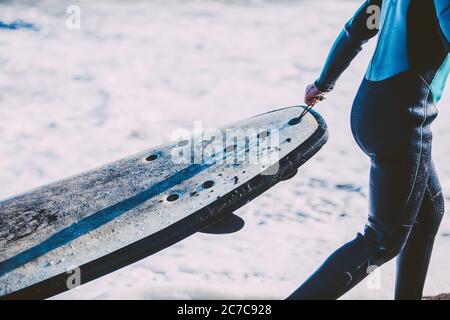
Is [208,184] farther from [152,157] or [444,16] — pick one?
[444,16]

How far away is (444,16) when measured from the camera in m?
1.41

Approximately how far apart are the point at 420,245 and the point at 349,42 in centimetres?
72

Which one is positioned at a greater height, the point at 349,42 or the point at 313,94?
the point at 349,42

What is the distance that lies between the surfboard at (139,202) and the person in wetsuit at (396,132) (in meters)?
0.34

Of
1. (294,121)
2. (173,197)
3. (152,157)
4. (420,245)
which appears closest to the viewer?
(420,245)

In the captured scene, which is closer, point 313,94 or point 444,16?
point 444,16

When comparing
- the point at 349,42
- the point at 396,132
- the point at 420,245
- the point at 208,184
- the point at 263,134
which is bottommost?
the point at 420,245

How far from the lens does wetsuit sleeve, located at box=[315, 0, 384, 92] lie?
69.7 inches

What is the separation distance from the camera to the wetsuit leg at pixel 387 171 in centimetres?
156

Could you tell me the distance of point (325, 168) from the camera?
3236mm

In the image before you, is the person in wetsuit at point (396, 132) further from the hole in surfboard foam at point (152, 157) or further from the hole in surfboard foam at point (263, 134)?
the hole in surfboard foam at point (152, 157)

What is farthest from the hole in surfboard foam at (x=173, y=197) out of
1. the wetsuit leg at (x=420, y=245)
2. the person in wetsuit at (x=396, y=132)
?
the wetsuit leg at (x=420, y=245)

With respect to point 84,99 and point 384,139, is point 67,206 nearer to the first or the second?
point 384,139

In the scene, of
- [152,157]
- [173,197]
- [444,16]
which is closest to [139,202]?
[173,197]
